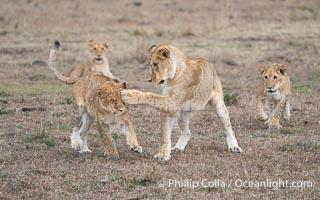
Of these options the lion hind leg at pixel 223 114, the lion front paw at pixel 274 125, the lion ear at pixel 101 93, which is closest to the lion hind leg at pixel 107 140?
the lion ear at pixel 101 93

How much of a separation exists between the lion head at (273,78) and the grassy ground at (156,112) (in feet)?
1.54

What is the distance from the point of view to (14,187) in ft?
18.2

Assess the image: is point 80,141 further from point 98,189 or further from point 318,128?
point 318,128

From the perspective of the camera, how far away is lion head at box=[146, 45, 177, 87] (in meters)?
6.34

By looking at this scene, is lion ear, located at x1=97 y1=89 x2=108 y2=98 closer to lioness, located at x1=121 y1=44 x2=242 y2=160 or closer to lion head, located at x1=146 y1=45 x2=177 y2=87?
lioness, located at x1=121 y1=44 x2=242 y2=160

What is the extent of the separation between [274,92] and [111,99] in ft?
9.98

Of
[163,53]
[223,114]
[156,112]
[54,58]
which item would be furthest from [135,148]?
[156,112]

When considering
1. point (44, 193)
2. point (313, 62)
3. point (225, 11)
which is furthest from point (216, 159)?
point (225, 11)

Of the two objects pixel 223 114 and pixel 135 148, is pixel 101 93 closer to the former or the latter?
pixel 135 148

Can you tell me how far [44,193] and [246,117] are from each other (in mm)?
4151

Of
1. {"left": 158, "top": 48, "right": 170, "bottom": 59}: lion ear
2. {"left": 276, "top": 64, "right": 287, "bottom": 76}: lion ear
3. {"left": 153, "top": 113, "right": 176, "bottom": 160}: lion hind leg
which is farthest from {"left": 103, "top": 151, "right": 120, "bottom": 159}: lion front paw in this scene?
{"left": 276, "top": 64, "right": 287, "bottom": 76}: lion ear

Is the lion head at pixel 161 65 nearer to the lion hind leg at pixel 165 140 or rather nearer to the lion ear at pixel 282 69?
the lion hind leg at pixel 165 140

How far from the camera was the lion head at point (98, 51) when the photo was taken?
40.4 feet

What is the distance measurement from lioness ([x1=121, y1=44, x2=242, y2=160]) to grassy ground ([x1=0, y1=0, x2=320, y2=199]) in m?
0.34
